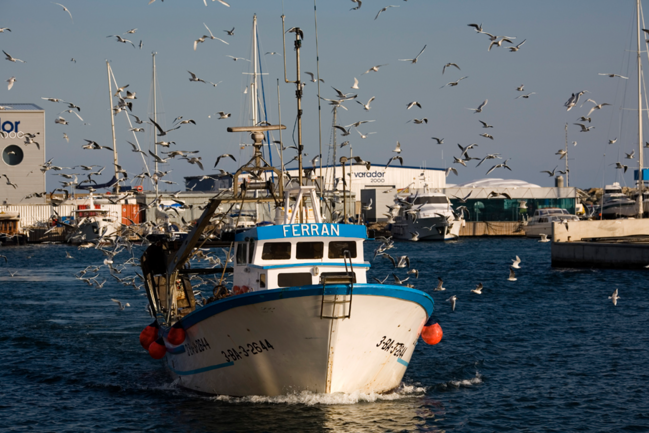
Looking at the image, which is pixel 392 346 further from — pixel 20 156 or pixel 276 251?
pixel 20 156

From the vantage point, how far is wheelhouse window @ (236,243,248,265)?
18109mm

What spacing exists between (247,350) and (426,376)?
6026 millimetres

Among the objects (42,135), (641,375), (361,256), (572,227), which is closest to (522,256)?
(572,227)

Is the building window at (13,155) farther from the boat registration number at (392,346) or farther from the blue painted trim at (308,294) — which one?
the boat registration number at (392,346)

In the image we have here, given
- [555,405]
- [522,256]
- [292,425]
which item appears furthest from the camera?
[522,256]

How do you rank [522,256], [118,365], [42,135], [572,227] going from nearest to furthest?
[118,365]
[572,227]
[522,256]
[42,135]

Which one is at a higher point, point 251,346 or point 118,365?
point 251,346

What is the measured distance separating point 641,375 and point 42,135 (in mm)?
83194

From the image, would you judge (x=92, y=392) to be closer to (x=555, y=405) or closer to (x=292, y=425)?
(x=292, y=425)

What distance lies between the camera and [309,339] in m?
15.6

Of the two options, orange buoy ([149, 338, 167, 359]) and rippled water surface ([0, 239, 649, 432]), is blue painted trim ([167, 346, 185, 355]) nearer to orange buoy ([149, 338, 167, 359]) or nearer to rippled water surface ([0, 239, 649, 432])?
orange buoy ([149, 338, 167, 359])

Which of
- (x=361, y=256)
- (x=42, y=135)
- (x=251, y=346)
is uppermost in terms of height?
Result: (x=42, y=135)

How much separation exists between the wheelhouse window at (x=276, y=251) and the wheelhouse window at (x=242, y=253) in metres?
1.03

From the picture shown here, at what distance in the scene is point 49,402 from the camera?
1812cm
